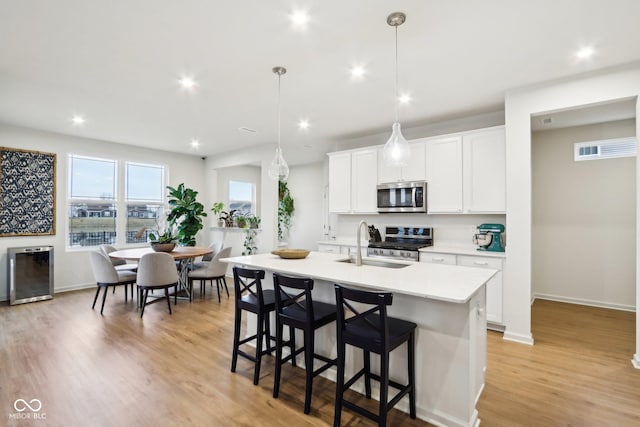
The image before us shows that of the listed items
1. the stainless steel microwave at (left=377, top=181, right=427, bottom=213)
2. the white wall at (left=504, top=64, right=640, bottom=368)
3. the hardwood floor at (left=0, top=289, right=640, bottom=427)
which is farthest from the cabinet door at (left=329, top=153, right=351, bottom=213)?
the hardwood floor at (left=0, top=289, right=640, bottom=427)

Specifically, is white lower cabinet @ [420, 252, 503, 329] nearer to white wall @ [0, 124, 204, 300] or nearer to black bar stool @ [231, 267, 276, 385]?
black bar stool @ [231, 267, 276, 385]

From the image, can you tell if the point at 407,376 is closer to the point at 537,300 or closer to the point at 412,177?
the point at 412,177

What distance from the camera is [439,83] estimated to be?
325 cm

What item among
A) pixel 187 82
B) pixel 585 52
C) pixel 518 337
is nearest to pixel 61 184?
pixel 187 82

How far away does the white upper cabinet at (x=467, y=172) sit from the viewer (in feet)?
12.5

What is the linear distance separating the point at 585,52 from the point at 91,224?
7348 millimetres

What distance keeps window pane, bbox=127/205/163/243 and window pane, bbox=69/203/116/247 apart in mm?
276

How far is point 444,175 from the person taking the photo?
4234mm

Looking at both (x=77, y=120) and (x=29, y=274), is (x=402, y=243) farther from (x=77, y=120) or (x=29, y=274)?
(x=29, y=274)

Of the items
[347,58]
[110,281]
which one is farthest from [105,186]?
[347,58]

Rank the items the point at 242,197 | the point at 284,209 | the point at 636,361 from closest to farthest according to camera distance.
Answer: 1. the point at 636,361
2. the point at 284,209
3. the point at 242,197

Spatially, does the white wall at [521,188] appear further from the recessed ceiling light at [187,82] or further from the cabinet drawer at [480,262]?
the recessed ceiling light at [187,82]

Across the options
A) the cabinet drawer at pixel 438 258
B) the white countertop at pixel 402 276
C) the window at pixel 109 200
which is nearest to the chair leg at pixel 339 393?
the white countertop at pixel 402 276

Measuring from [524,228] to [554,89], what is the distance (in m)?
1.44
